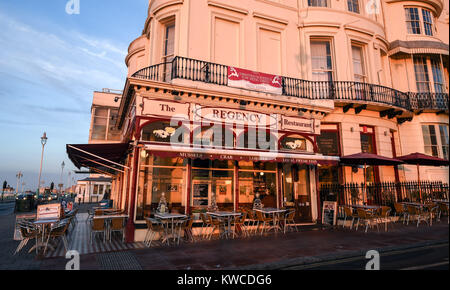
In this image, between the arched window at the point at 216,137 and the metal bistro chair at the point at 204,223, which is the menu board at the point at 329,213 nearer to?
the arched window at the point at 216,137

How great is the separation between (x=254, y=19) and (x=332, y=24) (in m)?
4.51

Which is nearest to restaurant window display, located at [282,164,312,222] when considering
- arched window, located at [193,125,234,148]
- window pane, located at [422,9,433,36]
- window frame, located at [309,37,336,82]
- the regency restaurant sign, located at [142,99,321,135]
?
the regency restaurant sign, located at [142,99,321,135]

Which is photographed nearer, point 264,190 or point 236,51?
point 264,190

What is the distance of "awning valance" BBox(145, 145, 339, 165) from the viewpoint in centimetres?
835

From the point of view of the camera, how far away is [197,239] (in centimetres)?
860

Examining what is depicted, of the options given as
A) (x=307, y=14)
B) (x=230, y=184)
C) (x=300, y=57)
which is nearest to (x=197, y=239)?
(x=230, y=184)

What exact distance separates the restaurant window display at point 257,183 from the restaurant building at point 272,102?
5 cm

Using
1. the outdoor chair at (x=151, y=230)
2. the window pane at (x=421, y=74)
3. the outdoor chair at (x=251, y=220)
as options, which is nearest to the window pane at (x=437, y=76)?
the window pane at (x=421, y=74)

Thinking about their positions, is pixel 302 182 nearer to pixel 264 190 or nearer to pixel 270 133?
pixel 264 190

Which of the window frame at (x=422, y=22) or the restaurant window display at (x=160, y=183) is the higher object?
the window frame at (x=422, y=22)

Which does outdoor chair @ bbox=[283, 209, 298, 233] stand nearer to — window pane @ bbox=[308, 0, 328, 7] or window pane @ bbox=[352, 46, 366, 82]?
window pane @ bbox=[352, 46, 366, 82]

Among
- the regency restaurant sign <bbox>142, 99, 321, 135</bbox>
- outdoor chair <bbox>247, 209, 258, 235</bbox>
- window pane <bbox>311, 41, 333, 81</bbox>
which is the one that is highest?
window pane <bbox>311, 41, 333, 81</bbox>

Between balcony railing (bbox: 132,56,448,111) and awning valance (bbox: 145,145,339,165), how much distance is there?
3.21 meters

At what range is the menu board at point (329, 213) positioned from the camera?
10.8 m
